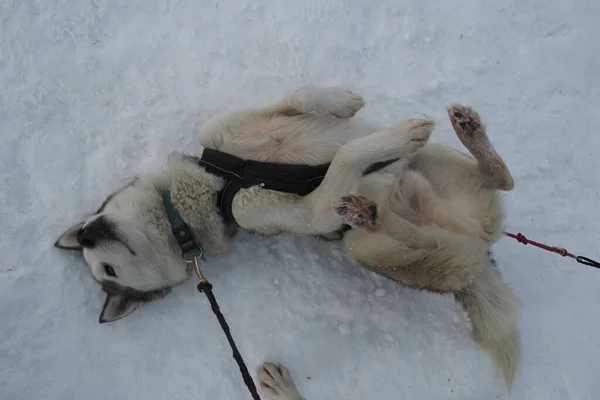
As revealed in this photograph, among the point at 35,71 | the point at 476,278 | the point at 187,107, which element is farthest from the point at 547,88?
the point at 35,71

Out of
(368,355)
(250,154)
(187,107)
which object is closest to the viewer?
(250,154)

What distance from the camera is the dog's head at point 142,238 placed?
10.5 feet

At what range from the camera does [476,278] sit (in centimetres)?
343

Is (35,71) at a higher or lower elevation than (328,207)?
higher

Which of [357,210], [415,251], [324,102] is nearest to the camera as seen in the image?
[357,210]

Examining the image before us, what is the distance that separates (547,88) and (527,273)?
70.4 inches

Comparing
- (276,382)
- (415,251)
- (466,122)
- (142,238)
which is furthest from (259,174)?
(276,382)

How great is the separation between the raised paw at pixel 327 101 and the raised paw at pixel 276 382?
6.92ft

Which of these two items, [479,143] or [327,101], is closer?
[479,143]

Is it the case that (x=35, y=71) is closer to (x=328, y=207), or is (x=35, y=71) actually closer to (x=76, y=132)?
(x=76, y=132)

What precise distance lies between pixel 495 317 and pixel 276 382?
1.78 meters

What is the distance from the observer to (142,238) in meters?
3.24

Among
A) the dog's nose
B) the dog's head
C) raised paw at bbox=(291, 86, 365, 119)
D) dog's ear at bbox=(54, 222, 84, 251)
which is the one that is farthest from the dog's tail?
dog's ear at bbox=(54, 222, 84, 251)

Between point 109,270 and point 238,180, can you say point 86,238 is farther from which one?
point 238,180
